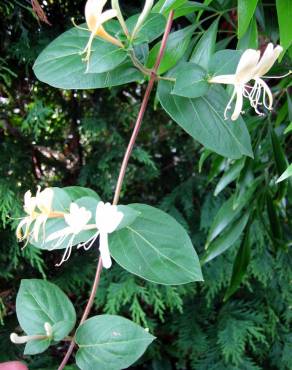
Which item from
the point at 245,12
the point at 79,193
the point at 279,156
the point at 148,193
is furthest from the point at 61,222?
the point at 148,193

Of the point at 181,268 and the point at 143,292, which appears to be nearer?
the point at 181,268

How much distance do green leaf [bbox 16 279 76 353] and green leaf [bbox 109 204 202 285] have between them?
0.33 ft

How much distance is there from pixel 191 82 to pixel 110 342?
0.24 metres

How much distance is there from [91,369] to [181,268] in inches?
5.1

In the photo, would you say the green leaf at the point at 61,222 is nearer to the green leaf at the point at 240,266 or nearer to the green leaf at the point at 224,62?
the green leaf at the point at 224,62

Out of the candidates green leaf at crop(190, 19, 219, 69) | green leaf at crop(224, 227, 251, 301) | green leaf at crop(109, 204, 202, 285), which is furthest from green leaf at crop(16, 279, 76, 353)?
green leaf at crop(224, 227, 251, 301)

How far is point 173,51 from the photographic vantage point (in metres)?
0.49

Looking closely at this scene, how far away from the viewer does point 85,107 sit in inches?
39.6

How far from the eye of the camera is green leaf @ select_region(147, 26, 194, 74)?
45cm

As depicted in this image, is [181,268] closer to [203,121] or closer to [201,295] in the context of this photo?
[203,121]

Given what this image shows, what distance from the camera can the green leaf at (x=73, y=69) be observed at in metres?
0.42

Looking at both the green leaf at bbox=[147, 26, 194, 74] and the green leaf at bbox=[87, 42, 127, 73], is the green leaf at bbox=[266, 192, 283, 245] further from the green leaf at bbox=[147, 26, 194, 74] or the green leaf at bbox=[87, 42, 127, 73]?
the green leaf at bbox=[87, 42, 127, 73]

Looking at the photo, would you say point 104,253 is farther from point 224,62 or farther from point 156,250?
point 224,62

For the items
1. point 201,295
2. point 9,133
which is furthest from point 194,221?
point 9,133
